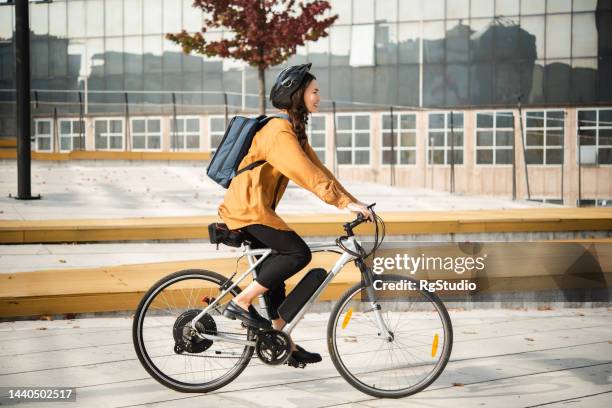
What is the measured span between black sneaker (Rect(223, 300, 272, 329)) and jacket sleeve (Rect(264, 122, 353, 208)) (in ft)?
2.52

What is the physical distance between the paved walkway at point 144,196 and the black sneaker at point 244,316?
810 cm

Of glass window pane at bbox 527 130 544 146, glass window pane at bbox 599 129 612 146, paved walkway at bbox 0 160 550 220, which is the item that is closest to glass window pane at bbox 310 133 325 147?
glass window pane at bbox 527 130 544 146

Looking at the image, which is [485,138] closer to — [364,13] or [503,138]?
[503,138]

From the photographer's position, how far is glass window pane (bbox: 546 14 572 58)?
3569 centimetres

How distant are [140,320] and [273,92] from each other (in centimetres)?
144

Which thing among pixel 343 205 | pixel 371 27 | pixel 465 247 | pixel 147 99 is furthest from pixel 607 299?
pixel 147 99

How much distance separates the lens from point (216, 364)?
4914mm

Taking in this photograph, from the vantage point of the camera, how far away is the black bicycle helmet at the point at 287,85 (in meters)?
4.64

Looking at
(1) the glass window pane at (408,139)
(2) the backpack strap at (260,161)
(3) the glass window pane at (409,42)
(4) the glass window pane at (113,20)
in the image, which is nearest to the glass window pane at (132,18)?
(4) the glass window pane at (113,20)

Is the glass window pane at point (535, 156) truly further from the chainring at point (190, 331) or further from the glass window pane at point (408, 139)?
the chainring at point (190, 331)

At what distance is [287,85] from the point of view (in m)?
4.64

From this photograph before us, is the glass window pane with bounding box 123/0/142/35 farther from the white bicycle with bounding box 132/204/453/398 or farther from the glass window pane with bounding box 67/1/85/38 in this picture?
the white bicycle with bounding box 132/204/453/398

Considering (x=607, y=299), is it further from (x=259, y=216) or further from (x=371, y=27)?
(x=371, y=27)

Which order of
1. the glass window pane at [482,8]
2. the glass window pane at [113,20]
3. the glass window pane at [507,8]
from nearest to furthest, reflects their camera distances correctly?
the glass window pane at [507,8] → the glass window pane at [482,8] → the glass window pane at [113,20]
